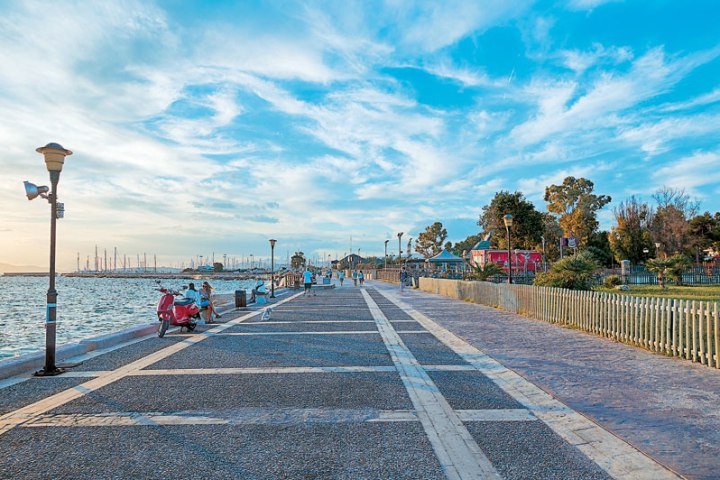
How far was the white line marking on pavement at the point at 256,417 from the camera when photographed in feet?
16.1

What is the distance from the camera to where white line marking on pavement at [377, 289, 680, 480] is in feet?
12.2

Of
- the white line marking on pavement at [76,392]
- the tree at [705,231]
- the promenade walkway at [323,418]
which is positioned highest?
the tree at [705,231]

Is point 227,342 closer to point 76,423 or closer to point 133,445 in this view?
point 76,423

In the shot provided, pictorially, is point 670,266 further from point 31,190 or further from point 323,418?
point 31,190

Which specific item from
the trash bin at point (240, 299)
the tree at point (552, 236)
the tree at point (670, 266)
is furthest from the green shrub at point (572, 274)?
the tree at point (552, 236)

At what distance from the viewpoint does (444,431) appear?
459 cm

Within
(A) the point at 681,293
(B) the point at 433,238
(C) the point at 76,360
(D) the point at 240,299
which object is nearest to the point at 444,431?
(C) the point at 76,360

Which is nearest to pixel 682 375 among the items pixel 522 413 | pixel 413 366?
pixel 522 413

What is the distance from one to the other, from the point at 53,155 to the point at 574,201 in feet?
252

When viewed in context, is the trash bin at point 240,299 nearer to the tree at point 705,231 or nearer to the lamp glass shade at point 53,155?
the lamp glass shade at point 53,155

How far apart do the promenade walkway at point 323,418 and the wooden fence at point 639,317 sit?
663mm

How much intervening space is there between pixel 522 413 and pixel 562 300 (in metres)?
8.61

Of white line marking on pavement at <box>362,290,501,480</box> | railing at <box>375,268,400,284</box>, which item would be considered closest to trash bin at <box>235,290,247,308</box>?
white line marking on pavement at <box>362,290,501,480</box>

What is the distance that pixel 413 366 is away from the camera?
770 centimetres
